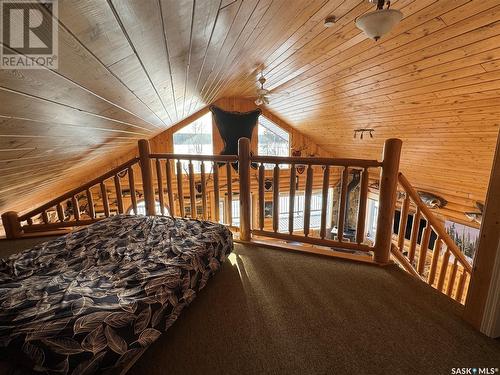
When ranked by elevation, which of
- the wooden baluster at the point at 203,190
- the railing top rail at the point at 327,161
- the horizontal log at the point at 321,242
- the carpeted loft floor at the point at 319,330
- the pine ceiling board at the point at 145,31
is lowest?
the carpeted loft floor at the point at 319,330

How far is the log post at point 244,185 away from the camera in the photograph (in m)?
2.13

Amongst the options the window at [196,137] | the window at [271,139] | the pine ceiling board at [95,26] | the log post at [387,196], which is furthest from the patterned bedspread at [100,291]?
the window at [271,139]

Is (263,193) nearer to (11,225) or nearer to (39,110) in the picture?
(39,110)

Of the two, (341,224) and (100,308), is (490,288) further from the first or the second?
(100,308)

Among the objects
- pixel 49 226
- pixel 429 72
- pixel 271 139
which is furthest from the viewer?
pixel 271 139

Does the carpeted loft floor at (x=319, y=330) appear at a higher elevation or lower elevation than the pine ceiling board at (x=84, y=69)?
lower

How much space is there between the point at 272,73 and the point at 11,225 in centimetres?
371

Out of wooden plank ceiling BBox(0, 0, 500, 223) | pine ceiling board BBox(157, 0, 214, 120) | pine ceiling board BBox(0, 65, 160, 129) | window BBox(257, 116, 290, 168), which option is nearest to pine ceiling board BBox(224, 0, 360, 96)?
wooden plank ceiling BBox(0, 0, 500, 223)

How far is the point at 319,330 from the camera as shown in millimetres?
1239

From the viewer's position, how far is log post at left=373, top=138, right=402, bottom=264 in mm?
1711

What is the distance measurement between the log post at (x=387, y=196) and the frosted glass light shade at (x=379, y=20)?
731mm

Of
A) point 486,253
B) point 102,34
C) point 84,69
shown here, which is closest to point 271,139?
point 486,253

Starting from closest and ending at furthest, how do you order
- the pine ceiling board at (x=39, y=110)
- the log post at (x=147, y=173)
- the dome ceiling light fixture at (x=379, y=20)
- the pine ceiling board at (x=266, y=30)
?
the pine ceiling board at (x=39, y=110), the dome ceiling light fixture at (x=379, y=20), the pine ceiling board at (x=266, y=30), the log post at (x=147, y=173)

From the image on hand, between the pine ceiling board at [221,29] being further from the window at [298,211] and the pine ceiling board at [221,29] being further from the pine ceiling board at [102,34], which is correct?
the window at [298,211]
